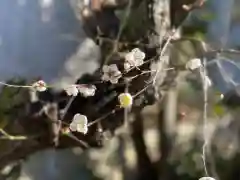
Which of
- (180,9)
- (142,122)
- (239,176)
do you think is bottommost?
(239,176)

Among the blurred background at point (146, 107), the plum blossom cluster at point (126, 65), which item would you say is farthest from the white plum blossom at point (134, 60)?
the blurred background at point (146, 107)

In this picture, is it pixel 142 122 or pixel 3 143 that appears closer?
pixel 3 143

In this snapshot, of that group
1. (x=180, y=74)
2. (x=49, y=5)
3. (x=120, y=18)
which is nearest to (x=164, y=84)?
(x=180, y=74)

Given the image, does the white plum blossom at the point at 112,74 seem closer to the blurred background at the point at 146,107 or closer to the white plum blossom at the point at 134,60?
the white plum blossom at the point at 134,60

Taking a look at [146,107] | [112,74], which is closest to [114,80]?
[112,74]

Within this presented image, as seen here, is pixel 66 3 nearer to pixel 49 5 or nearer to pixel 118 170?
pixel 49 5

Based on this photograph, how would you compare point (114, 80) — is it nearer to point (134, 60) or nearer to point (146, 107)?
point (134, 60)
